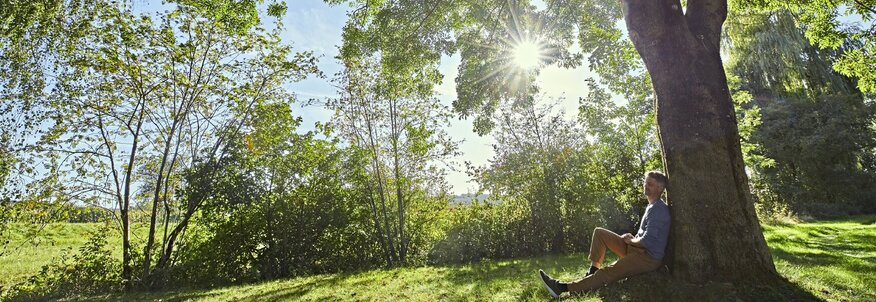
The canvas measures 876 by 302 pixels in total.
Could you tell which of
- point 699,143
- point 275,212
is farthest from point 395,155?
point 699,143

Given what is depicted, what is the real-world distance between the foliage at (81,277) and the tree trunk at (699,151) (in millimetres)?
13339

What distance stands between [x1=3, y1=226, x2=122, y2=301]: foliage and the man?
12.1 meters

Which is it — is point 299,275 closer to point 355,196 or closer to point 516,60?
point 355,196

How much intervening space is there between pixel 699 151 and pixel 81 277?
14.4 m

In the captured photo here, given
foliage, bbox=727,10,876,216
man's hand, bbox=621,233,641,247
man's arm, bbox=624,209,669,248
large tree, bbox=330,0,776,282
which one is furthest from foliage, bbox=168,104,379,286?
foliage, bbox=727,10,876,216

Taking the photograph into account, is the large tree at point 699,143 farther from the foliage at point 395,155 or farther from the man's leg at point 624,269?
the foliage at point 395,155

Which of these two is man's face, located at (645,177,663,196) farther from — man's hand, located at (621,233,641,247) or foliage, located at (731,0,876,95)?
foliage, located at (731,0,876,95)

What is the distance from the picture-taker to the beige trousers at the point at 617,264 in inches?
180

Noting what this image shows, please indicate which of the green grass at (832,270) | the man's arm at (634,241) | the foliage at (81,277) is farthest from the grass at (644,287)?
the foliage at (81,277)

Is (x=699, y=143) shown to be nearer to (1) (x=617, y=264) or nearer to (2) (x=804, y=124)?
(1) (x=617, y=264)

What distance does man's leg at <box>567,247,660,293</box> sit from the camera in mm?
4570

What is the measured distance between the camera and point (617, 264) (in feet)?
15.4

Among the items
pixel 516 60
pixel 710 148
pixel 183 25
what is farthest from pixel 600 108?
pixel 183 25

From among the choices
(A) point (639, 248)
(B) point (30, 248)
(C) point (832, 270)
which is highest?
(B) point (30, 248)
